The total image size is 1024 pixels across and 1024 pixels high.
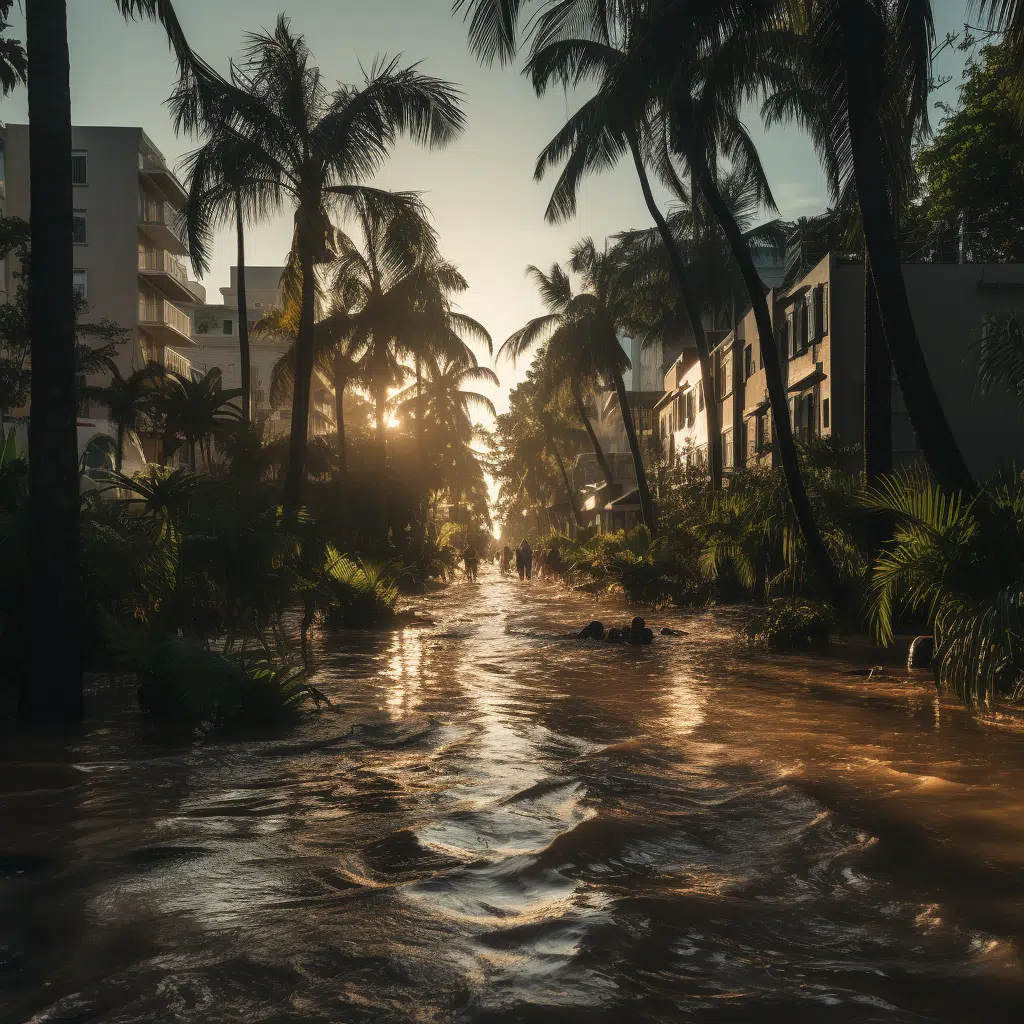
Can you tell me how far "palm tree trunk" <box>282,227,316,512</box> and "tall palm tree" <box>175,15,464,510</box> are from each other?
2 centimetres

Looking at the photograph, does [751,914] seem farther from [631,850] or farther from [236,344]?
[236,344]

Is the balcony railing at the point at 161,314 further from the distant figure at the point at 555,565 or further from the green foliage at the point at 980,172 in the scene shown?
the green foliage at the point at 980,172

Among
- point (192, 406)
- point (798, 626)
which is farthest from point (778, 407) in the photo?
point (192, 406)

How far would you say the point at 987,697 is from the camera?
30.2ft

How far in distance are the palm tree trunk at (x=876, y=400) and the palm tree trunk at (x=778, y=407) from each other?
1061 millimetres

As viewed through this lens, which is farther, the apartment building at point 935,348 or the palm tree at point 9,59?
the apartment building at point 935,348

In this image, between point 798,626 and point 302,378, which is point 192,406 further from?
Answer: point 798,626

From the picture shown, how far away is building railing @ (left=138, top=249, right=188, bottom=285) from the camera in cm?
5831

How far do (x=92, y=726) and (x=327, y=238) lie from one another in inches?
633

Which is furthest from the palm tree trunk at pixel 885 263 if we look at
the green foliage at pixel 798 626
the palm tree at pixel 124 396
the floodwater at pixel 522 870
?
the palm tree at pixel 124 396

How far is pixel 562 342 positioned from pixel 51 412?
107 feet

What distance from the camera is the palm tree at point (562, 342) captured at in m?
40.5

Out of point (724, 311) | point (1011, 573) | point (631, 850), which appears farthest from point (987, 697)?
point (724, 311)

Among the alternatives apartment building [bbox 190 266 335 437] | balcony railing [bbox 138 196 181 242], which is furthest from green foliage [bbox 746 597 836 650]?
apartment building [bbox 190 266 335 437]
